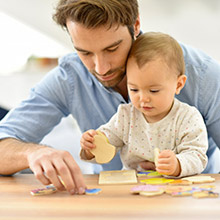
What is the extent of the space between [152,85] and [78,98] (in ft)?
1.77

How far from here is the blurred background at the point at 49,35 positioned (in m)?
2.52

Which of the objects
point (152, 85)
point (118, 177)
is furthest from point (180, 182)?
point (152, 85)

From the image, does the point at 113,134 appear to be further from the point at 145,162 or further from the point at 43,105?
the point at 43,105

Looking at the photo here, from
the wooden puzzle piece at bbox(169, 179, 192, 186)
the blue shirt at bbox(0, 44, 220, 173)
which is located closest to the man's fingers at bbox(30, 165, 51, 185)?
the wooden puzzle piece at bbox(169, 179, 192, 186)

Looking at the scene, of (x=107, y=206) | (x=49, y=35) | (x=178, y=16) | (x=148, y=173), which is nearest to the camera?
(x=107, y=206)

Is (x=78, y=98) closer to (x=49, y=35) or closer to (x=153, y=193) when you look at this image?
(x=153, y=193)

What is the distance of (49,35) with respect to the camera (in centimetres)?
293

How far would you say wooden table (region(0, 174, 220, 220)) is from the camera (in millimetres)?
832

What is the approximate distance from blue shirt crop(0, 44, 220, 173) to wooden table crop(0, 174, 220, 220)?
54 cm

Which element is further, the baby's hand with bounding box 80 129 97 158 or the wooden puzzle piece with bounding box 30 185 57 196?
the baby's hand with bounding box 80 129 97 158

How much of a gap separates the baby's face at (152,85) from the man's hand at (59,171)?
31cm

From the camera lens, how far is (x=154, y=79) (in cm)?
118

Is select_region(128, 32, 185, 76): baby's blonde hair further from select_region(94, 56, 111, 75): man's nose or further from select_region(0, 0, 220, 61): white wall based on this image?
select_region(0, 0, 220, 61): white wall

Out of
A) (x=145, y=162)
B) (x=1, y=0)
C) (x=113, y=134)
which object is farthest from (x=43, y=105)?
(x=1, y=0)
